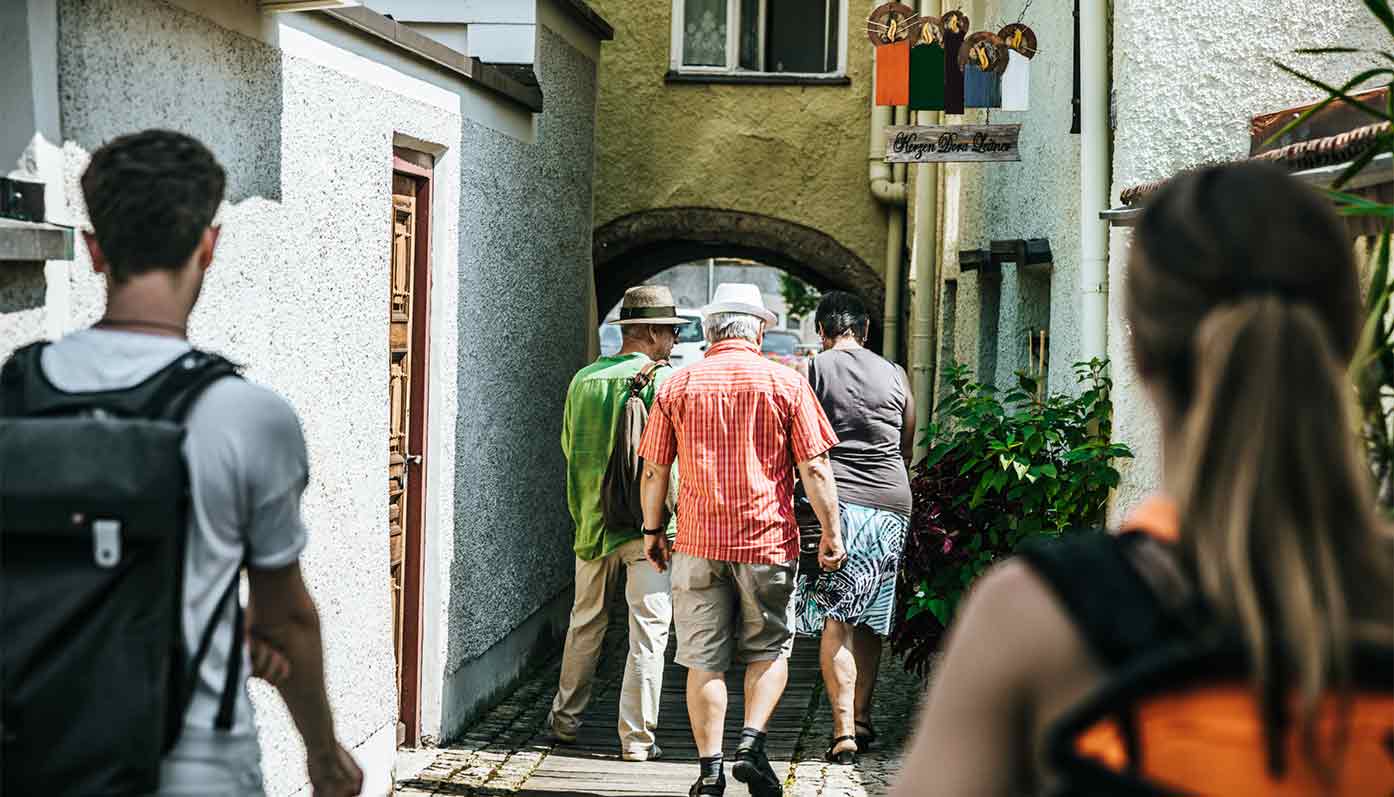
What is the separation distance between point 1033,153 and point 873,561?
8.92 feet

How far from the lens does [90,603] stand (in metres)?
2.15

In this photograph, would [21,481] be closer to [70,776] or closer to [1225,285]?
[70,776]

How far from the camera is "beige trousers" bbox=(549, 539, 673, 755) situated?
6672mm

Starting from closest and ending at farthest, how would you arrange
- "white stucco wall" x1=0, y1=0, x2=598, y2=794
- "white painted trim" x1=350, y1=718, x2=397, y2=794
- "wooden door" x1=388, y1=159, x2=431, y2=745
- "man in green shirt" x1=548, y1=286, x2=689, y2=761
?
1. "white stucco wall" x1=0, y1=0, x2=598, y2=794
2. "white painted trim" x1=350, y1=718, x2=397, y2=794
3. "wooden door" x1=388, y1=159, x2=431, y2=745
4. "man in green shirt" x1=548, y1=286, x2=689, y2=761

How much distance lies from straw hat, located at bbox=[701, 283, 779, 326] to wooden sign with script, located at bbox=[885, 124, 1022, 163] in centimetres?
160

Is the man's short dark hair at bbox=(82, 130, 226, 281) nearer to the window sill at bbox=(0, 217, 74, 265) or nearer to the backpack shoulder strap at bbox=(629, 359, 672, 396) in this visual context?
the window sill at bbox=(0, 217, 74, 265)

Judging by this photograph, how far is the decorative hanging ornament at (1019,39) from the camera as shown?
7461 mm

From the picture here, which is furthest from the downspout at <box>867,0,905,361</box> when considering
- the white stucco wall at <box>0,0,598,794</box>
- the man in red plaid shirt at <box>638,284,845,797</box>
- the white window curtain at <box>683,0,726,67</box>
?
the man in red plaid shirt at <box>638,284,845,797</box>

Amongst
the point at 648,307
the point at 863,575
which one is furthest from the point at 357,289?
the point at 863,575

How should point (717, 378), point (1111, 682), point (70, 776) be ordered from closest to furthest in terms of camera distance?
1. point (1111, 682)
2. point (70, 776)
3. point (717, 378)

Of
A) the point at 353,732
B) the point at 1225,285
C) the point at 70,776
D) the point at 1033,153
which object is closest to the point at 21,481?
the point at 70,776

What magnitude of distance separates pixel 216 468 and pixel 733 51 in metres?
10.9

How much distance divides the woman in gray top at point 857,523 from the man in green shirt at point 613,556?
0.59m

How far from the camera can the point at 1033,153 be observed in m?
8.41
